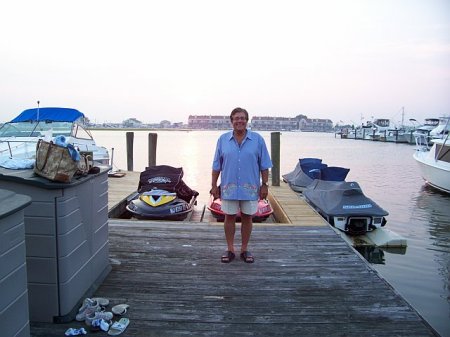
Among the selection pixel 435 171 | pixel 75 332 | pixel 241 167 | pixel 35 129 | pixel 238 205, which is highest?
pixel 35 129

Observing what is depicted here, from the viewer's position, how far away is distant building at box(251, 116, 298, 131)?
16715 centimetres

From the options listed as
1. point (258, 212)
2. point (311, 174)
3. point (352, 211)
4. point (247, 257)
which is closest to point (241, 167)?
point (247, 257)

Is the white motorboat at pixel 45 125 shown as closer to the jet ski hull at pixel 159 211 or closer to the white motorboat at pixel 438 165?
the jet ski hull at pixel 159 211

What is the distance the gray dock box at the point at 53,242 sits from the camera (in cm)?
295

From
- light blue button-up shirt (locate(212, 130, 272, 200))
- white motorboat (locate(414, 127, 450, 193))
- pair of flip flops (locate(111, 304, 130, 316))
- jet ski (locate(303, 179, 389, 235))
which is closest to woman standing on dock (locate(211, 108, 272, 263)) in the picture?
light blue button-up shirt (locate(212, 130, 272, 200))

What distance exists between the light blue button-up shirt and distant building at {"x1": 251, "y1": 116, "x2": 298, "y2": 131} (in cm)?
15556

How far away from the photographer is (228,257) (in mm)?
4562

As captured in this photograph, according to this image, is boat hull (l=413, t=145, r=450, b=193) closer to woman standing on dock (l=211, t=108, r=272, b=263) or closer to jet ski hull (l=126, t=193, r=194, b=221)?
jet ski hull (l=126, t=193, r=194, b=221)

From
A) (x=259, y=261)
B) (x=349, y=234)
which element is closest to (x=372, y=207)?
(x=349, y=234)

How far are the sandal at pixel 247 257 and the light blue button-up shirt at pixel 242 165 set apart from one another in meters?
0.70

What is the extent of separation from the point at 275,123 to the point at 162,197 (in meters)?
171

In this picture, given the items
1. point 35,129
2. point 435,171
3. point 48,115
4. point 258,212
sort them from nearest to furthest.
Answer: point 258,212 < point 35,129 < point 48,115 < point 435,171

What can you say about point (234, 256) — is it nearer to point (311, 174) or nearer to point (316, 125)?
point (311, 174)

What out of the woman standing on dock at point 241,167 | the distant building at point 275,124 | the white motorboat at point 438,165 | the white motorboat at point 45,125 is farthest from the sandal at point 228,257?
the distant building at point 275,124
